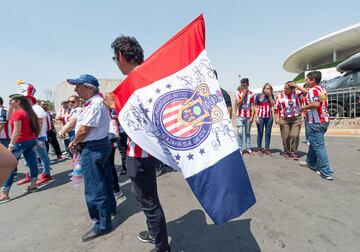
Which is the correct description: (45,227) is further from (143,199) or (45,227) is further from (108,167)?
(143,199)

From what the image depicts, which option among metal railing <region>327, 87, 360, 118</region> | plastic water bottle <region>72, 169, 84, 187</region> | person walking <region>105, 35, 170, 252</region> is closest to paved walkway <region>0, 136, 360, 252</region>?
person walking <region>105, 35, 170, 252</region>

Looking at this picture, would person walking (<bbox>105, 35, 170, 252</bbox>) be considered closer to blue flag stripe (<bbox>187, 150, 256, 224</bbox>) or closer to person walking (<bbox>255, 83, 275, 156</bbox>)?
blue flag stripe (<bbox>187, 150, 256, 224</bbox>)

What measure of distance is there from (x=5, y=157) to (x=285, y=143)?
17.0 ft

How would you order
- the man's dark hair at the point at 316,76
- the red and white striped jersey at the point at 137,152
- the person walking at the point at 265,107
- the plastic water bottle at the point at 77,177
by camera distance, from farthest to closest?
the person walking at the point at 265,107, the man's dark hair at the point at 316,76, the plastic water bottle at the point at 77,177, the red and white striped jersey at the point at 137,152

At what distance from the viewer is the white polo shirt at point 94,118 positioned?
81.9 inches

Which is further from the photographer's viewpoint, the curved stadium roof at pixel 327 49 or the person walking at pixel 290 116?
the curved stadium roof at pixel 327 49

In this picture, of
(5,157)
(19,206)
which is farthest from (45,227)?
(5,157)

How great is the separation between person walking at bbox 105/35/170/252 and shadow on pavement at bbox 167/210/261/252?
0.33 m

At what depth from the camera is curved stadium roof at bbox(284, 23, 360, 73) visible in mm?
30208

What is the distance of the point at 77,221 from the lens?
2602 millimetres

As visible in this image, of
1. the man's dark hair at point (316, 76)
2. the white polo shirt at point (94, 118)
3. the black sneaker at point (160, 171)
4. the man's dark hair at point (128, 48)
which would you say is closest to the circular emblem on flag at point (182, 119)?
the man's dark hair at point (128, 48)

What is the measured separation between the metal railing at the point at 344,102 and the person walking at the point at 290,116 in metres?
5.69

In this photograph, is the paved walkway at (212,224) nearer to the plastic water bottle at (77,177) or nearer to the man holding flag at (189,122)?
the plastic water bottle at (77,177)

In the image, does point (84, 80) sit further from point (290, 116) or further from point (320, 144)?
point (290, 116)
